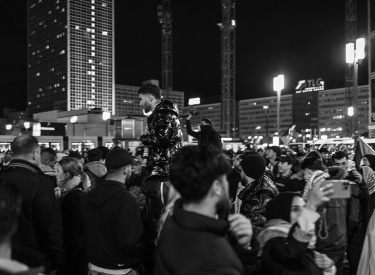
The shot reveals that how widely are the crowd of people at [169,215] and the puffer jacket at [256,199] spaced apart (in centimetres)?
1

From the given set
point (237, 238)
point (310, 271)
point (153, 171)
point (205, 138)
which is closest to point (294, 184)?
point (205, 138)

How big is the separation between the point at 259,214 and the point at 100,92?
6027 inches

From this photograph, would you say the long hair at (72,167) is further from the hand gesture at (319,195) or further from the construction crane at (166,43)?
the construction crane at (166,43)

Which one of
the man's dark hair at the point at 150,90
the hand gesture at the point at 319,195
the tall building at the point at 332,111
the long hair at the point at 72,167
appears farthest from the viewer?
the tall building at the point at 332,111

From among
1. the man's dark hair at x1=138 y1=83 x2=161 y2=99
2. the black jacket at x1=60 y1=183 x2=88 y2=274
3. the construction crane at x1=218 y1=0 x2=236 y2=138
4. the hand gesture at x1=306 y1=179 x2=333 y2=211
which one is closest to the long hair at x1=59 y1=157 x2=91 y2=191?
the black jacket at x1=60 y1=183 x2=88 y2=274

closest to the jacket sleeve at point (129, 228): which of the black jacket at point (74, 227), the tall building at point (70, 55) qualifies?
the black jacket at point (74, 227)

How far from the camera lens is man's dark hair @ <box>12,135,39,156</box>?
12.8 ft

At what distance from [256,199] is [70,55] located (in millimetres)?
151557

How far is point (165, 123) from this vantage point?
4543mm

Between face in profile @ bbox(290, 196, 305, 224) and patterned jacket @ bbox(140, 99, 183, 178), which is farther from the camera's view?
patterned jacket @ bbox(140, 99, 183, 178)

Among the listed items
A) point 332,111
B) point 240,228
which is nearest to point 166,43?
point 240,228

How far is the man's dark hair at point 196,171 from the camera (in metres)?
2.04

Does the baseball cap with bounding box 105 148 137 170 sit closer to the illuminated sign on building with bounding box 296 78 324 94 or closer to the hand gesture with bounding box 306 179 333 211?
the hand gesture with bounding box 306 179 333 211

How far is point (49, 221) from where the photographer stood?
363 centimetres
